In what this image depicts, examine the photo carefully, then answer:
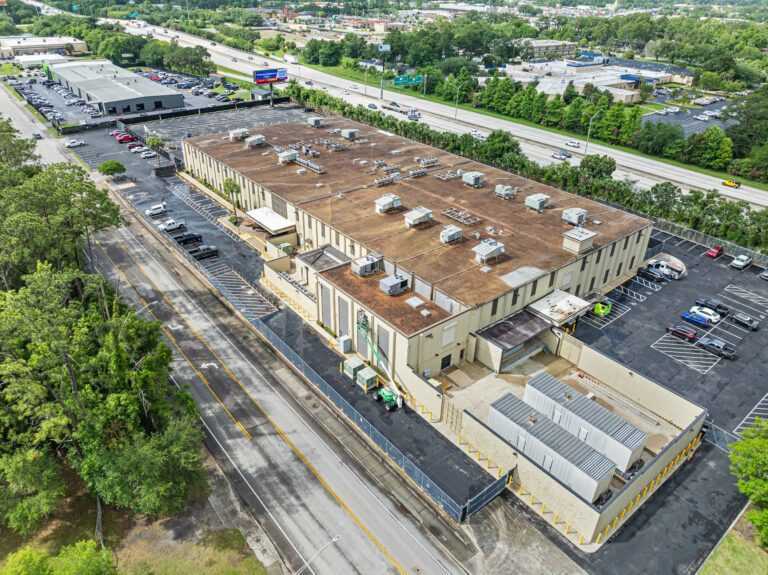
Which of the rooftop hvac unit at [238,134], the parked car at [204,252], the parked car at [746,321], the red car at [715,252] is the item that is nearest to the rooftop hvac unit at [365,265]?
the parked car at [204,252]

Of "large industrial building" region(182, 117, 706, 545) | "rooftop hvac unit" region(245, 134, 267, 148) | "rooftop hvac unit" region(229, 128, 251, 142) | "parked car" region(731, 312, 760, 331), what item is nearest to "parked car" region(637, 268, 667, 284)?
"large industrial building" region(182, 117, 706, 545)

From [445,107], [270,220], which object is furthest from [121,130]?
[445,107]

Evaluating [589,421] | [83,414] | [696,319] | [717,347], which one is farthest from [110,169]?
[717,347]

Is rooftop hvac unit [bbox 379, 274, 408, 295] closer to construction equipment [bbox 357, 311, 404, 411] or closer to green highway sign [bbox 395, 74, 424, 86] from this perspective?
construction equipment [bbox 357, 311, 404, 411]

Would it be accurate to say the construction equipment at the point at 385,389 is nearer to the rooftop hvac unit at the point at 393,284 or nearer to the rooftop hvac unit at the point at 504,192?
the rooftop hvac unit at the point at 393,284

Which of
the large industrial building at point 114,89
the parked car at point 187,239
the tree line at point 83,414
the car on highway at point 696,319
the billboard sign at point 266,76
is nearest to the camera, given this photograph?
the tree line at point 83,414

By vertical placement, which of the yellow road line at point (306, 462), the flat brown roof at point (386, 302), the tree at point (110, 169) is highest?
the flat brown roof at point (386, 302)

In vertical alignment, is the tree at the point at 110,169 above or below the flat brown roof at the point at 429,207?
below
